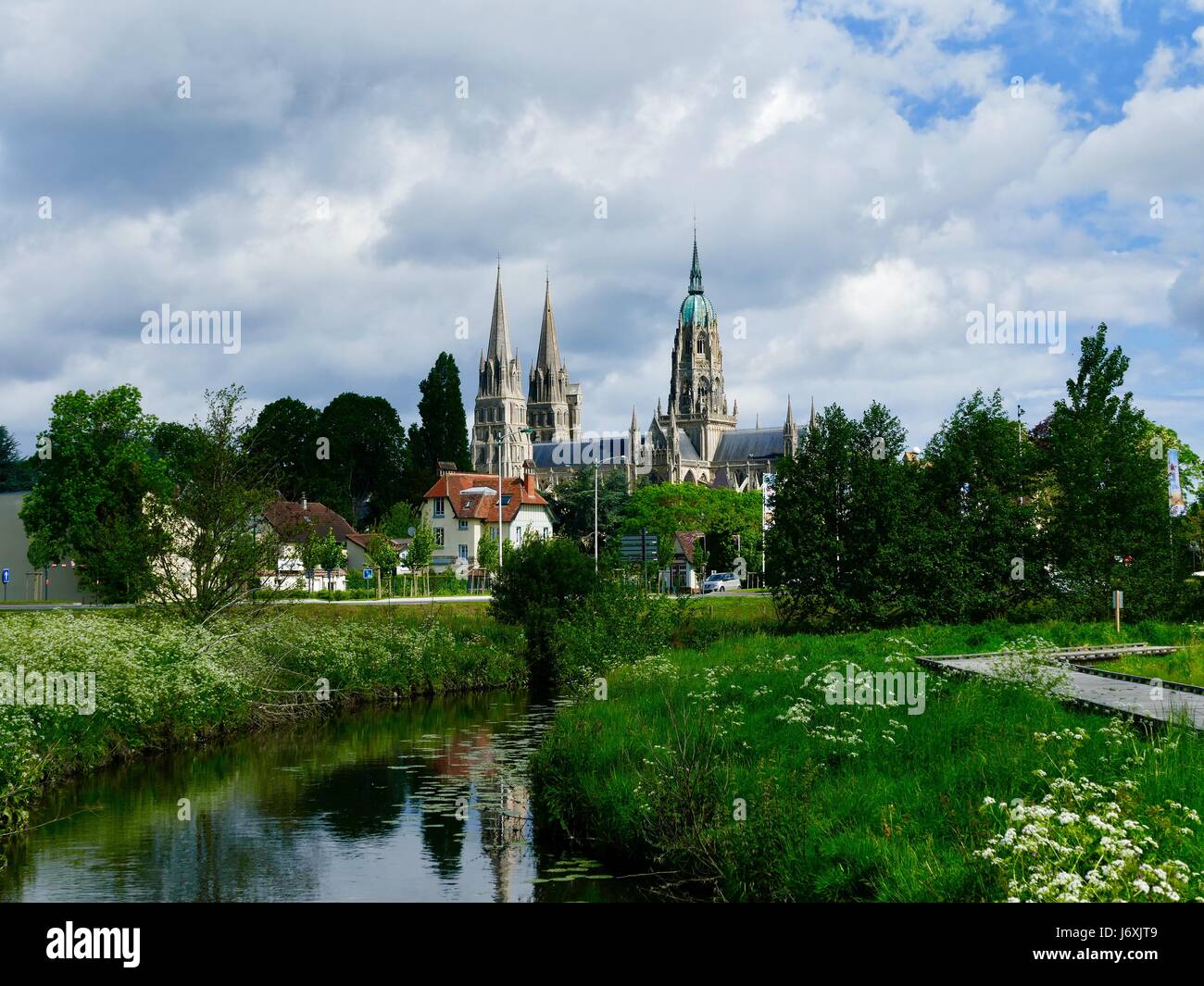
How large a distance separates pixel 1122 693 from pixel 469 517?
69809 mm

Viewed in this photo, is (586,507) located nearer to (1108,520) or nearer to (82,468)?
(82,468)

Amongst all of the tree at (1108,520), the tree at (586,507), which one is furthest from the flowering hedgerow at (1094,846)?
the tree at (586,507)

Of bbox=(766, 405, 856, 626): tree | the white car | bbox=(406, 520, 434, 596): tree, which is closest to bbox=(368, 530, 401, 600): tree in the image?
bbox=(406, 520, 434, 596): tree

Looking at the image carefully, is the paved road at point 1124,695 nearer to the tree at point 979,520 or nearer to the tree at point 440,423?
the tree at point 979,520

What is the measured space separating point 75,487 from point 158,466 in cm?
365

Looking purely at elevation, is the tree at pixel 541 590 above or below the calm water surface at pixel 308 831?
above

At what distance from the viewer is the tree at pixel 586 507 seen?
97.8 m

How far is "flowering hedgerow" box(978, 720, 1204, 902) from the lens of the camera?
938 cm

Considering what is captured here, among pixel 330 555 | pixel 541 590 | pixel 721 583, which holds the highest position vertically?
pixel 330 555

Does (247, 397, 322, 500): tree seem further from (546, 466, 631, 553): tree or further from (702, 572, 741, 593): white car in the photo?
(702, 572, 741, 593): white car

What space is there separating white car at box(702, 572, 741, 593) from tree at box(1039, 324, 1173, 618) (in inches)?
1693

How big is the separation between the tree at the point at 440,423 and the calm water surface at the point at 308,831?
275 ft

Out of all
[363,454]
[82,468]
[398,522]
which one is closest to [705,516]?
[398,522]

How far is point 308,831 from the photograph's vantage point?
60.8 feet
